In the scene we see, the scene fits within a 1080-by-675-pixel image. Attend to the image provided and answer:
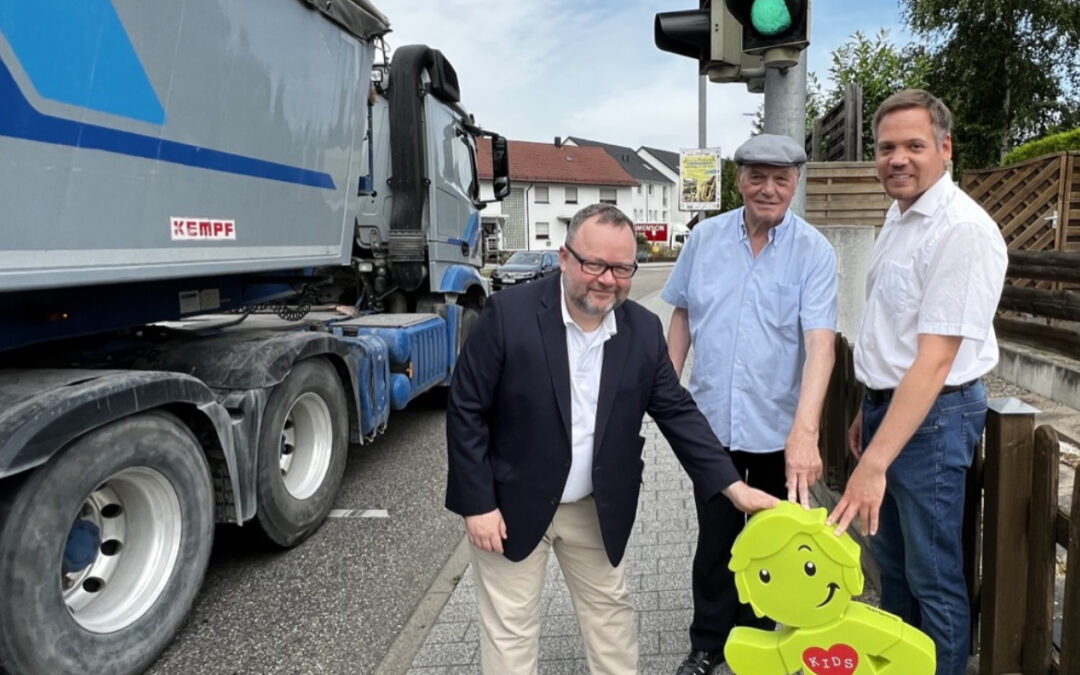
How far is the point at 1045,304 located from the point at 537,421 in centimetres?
676

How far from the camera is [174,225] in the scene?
10.6 ft

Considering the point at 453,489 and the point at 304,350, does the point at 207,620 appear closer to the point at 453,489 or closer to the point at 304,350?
the point at 304,350

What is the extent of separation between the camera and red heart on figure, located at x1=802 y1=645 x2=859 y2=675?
1775mm

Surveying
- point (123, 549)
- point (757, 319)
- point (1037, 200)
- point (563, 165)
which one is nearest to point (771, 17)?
point (757, 319)

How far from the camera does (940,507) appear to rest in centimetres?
214

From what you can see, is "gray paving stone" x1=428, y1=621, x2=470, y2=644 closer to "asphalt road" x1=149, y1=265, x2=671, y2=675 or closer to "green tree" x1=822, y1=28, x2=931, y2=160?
"asphalt road" x1=149, y1=265, x2=671, y2=675

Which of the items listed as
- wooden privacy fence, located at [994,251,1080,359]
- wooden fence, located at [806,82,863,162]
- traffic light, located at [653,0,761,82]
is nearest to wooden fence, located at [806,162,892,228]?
wooden fence, located at [806,82,863,162]

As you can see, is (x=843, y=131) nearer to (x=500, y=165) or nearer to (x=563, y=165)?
(x=500, y=165)

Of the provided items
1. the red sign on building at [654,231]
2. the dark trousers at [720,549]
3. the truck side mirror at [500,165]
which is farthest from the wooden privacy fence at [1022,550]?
the red sign on building at [654,231]

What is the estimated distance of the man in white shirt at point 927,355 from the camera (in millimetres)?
1918

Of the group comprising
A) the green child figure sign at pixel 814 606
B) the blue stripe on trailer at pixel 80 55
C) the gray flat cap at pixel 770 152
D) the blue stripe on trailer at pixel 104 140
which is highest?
the blue stripe on trailer at pixel 80 55

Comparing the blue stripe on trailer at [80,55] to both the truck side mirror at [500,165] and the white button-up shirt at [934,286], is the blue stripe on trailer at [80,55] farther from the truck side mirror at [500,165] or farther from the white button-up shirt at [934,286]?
the truck side mirror at [500,165]

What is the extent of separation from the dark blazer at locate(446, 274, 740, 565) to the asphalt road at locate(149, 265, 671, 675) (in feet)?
4.55

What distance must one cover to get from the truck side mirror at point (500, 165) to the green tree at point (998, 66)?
19493 mm
